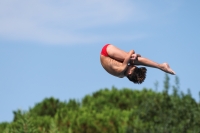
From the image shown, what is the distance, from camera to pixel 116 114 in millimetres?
44938

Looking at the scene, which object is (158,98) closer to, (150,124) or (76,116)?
(150,124)

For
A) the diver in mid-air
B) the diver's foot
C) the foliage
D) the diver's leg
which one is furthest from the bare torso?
the foliage

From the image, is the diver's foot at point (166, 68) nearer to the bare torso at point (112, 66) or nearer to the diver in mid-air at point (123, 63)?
the diver in mid-air at point (123, 63)

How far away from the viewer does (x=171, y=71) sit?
11.6m

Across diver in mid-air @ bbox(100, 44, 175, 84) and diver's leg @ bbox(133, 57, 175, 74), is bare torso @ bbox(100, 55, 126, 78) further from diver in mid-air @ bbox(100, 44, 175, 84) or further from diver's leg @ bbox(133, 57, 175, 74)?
diver's leg @ bbox(133, 57, 175, 74)

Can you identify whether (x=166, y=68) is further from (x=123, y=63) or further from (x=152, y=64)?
(x=123, y=63)

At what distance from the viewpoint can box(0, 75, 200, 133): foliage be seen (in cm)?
2708

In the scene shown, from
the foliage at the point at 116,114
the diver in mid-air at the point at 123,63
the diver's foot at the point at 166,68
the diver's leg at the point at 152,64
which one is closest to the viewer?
the diver in mid-air at the point at 123,63

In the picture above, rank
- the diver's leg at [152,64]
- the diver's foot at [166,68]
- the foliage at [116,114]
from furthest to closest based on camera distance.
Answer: the foliage at [116,114] → the diver's foot at [166,68] → the diver's leg at [152,64]

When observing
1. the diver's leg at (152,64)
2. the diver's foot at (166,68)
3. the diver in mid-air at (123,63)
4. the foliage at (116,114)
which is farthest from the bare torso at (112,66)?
the foliage at (116,114)

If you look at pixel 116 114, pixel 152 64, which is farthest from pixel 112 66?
pixel 116 114

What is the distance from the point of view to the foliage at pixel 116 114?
27078mm

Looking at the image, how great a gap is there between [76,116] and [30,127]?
92.1 ft

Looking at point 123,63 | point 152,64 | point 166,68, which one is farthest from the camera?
point 166,68
